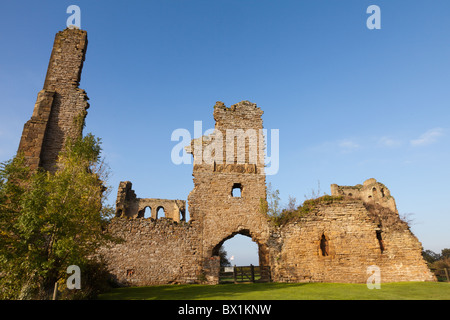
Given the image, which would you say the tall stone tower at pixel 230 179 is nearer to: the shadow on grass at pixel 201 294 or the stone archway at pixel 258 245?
the stone archway at pixel 258 245

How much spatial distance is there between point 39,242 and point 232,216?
9.47 metres

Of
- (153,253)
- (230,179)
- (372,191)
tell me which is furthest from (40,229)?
(372,191)

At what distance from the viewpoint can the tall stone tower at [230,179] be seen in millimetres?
14938

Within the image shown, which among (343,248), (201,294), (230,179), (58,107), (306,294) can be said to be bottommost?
(201,294)

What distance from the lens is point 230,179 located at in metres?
16.0

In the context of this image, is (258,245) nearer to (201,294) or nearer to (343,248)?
(343,248)

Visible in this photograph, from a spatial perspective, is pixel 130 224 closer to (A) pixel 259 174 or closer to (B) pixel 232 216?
(B) pixel 232 216

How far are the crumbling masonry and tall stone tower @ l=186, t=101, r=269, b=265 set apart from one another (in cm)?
6

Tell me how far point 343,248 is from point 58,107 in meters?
16.6

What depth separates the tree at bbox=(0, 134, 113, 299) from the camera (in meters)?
7.37

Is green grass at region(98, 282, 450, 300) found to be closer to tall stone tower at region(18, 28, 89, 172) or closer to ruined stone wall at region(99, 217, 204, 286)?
ruined stone wall at region(99, 217, 204, 286)

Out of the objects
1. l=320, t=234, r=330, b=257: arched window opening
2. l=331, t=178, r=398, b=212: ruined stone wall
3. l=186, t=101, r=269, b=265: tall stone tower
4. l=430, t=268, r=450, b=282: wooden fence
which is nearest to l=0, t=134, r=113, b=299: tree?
l=186, t=101, r=269, b=265: tall stone tower
